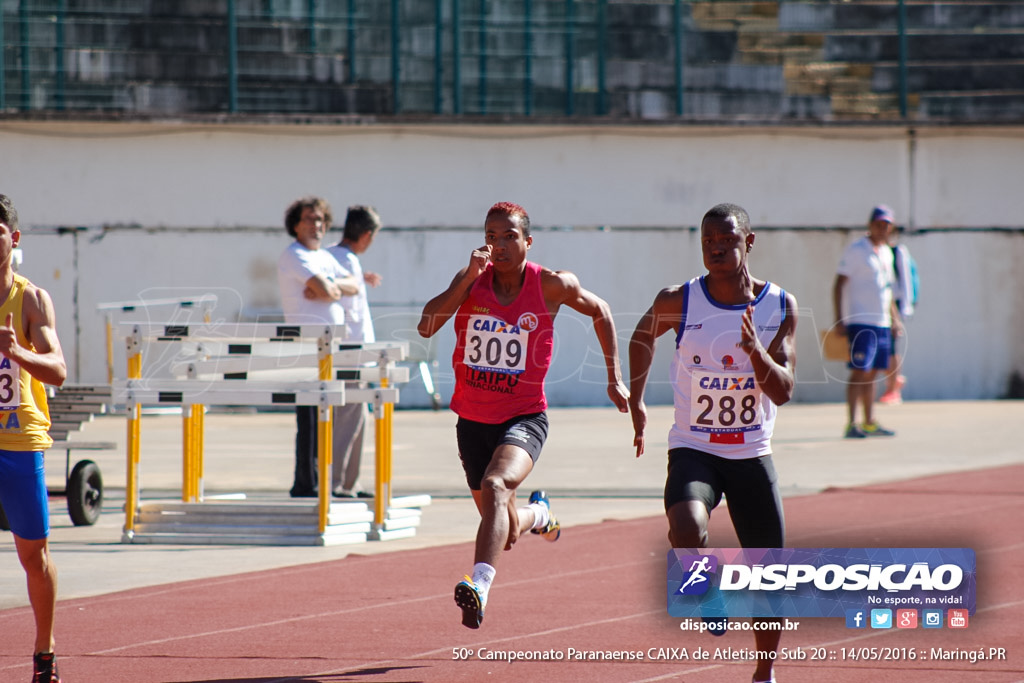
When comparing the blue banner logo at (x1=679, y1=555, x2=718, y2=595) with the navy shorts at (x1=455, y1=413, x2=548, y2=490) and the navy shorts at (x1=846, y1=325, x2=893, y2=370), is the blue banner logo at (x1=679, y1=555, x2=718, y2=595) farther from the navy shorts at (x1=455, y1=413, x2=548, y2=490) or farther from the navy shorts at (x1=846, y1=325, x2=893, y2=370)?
the navy shorts at (x1=846, y1=325, x2=893, y2=370)

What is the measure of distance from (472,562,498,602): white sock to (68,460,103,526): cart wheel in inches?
192

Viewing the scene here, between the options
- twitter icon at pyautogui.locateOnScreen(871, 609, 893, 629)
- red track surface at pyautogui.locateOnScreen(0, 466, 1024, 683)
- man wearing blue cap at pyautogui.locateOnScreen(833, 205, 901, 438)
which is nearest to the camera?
red track surface at pyautogui.locateOnScreen(0, 466, 1024, 683)

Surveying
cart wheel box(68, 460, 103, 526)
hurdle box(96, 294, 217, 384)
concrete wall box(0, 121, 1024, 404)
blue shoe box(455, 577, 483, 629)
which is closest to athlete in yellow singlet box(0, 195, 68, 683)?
blue shoe box(455, 577, 483, 629)

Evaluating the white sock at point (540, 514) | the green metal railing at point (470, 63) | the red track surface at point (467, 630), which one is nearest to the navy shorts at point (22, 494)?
the red track surface at point (467, 630)

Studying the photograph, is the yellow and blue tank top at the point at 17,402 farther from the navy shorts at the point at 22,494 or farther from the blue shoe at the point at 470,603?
the blue shoe at the point at 470,603

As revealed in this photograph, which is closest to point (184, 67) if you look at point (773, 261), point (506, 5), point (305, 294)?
point (506, 5)

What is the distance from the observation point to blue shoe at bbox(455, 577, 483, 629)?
564 centimetres

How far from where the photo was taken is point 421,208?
18.8 metres

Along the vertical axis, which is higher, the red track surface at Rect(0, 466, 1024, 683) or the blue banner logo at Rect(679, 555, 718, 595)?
the blue banner logo at Rect(679, 555, 718, 595)

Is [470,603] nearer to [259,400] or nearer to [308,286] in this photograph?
[259,400]

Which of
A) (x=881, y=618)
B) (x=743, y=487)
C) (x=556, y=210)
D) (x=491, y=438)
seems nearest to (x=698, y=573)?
(x=743, y=487)

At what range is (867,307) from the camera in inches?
588

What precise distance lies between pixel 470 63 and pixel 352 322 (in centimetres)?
934

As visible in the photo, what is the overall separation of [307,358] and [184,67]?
1081cm
